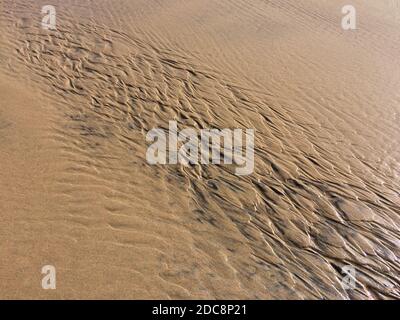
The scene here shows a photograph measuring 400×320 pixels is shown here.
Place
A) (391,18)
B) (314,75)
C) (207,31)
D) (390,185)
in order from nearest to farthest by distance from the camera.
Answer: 1. (390,185)
2. (314,75)
3. (207,31)
4. (391,18)

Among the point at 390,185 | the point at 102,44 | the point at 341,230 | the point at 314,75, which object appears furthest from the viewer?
the point at 102,44

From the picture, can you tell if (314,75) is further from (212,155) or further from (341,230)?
(341,230)

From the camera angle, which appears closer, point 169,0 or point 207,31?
point 207,31

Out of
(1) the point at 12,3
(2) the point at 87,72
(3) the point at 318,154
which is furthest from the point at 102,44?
(3) the point at 318,154
